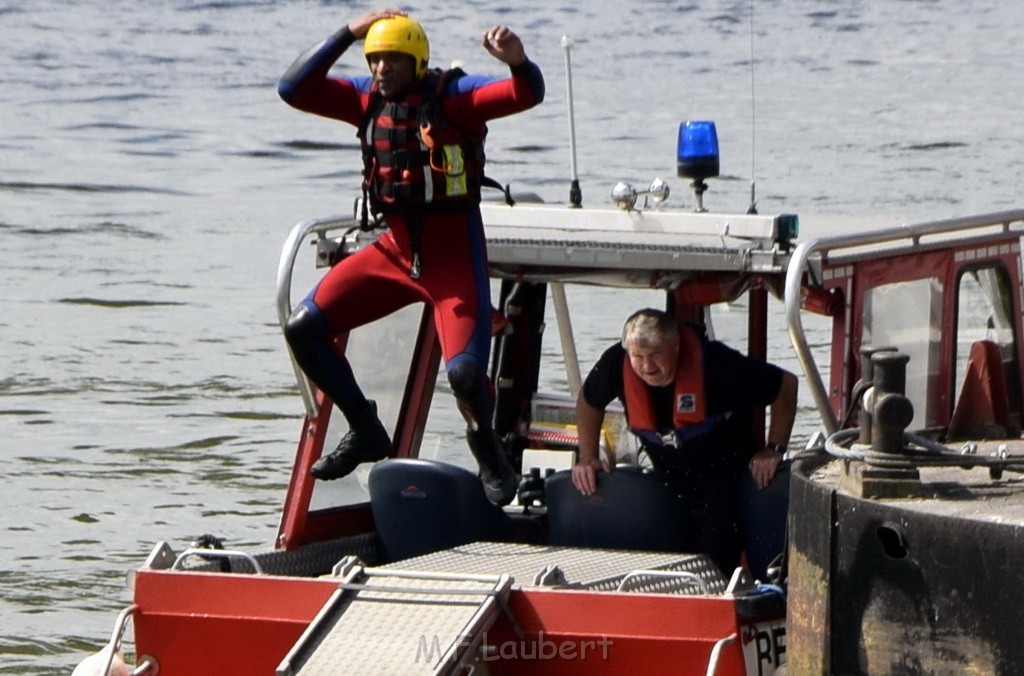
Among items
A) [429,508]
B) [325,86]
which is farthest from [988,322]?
[325,86]

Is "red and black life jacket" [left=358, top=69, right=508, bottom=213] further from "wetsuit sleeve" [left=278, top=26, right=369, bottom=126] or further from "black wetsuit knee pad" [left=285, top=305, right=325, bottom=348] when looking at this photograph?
"black wetsuit knee pad" [left=285, top=305, right=325, bottom=348]

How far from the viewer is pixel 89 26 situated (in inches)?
1128

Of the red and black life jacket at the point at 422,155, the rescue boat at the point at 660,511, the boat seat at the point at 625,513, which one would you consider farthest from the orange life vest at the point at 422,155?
the boat seat at the point at 625,513

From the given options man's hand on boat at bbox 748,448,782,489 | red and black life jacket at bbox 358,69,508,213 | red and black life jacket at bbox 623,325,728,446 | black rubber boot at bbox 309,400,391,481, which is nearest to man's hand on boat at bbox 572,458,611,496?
red and black life jacket at bbox 623,325,728,446

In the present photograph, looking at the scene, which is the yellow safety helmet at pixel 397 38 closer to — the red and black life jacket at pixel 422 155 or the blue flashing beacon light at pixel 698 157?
the red and black life jacket at pixel 422 155

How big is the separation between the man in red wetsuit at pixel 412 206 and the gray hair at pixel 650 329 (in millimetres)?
472

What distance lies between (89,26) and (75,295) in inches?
459

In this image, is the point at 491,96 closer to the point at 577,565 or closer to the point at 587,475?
the point at 587,475

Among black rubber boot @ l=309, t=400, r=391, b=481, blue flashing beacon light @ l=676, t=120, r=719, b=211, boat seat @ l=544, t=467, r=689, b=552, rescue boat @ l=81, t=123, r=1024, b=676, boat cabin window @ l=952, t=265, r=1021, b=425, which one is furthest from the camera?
blue flashing beacon light @ l=676, t=120, r=719, b=211

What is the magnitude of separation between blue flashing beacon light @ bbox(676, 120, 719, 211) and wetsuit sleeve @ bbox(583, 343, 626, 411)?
2.41 feet

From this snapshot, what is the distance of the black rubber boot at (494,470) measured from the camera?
7320 mm

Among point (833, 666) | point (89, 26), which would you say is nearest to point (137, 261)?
point (89, 26)

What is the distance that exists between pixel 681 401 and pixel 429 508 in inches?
38.6

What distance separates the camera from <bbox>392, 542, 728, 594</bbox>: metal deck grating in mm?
6551
